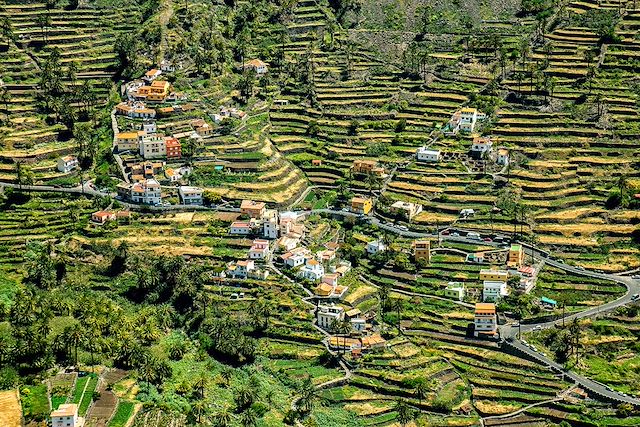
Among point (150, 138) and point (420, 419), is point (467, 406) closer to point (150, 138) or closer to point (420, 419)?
point (420, 419)

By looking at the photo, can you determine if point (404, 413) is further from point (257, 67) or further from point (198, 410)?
point (257, 67)

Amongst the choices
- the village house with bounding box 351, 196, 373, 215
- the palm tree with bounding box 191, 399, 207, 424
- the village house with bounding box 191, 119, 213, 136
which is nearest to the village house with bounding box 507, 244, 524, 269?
the village house with bounding box 351, 196, 373, 215

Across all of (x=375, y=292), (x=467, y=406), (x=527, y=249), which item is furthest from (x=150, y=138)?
(x=467, y=406)

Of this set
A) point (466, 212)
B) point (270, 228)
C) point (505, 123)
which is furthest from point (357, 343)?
point (505, 123)

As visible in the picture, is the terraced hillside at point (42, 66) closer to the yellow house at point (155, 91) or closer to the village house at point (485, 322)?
the yellow house at point (155, 91)

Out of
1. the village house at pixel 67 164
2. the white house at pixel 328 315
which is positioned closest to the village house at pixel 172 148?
the village house at pixel 67 164

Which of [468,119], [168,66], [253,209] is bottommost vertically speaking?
[253,209]
